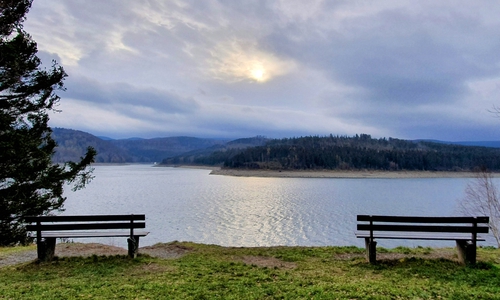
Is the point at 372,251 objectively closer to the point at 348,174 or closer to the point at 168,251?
the point at 168,251

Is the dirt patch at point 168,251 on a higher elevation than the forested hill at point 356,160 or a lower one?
lower

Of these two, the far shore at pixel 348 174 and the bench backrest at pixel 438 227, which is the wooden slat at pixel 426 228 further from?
the far shore at pixel 348 174

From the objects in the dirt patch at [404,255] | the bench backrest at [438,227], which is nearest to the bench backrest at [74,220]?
the dirt patch at [404,255]

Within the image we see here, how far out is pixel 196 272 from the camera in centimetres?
629

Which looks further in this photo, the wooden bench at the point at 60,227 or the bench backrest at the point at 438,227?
the wooden bench at the point at 60,227

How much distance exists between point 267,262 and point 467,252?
4473 mm

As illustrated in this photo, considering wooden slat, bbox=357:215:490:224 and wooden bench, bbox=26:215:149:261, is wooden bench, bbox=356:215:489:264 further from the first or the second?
wooden bench, bbox=26:215:149:261

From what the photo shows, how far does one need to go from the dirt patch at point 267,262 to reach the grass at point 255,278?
23 mm

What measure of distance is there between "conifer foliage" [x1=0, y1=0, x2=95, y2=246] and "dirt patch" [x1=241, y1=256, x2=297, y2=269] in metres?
7.58

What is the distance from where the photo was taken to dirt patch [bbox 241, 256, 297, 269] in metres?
7.00

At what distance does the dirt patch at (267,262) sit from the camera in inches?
276

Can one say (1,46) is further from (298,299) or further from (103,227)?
(298,299)

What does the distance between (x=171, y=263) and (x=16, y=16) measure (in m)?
9.28

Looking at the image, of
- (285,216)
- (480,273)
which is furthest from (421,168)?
(480,273)
